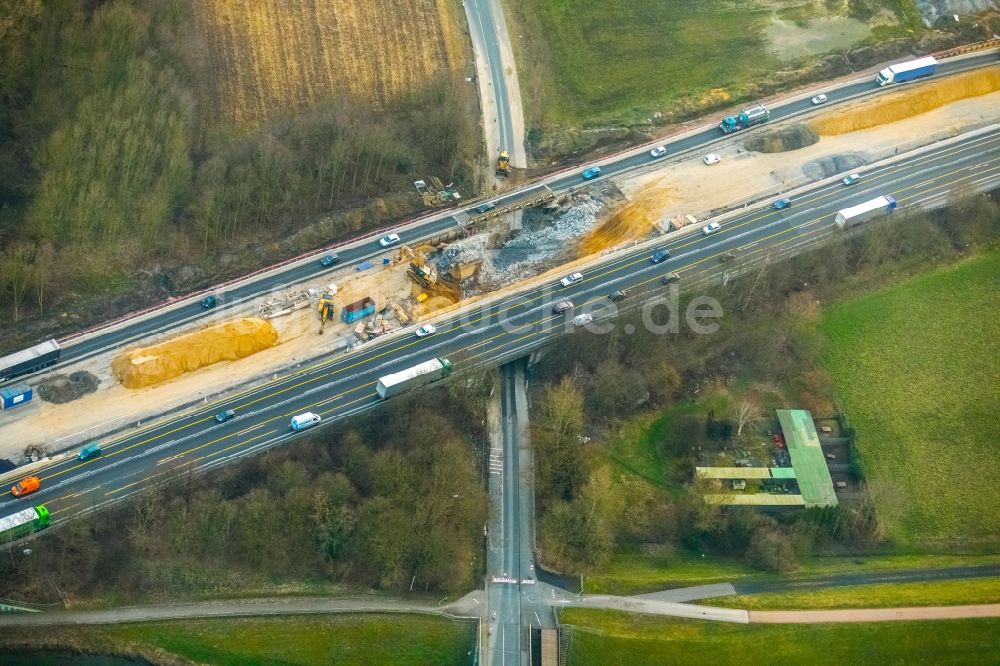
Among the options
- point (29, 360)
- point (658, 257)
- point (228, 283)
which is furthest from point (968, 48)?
point (29, 360)

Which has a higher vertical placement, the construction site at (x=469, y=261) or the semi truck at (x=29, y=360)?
the construction site at (x=469, y=261)

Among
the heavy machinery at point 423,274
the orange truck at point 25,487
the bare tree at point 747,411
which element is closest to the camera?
the orange truck at point 25,487

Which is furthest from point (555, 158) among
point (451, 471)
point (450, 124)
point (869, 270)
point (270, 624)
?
point (270, 624)

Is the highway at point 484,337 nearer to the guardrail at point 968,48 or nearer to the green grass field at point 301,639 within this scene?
→ the green grass field at point 301,639

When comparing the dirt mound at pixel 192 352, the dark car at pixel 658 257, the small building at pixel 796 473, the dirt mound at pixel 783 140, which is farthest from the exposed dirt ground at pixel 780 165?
the dirt mound at pixel 192 352

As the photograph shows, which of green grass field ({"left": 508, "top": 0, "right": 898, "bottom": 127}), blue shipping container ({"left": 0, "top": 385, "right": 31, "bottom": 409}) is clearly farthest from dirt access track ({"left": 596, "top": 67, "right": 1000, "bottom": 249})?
blue shipping container ({"left": 0, "top": 385, "right": 31, "bottom": 409})

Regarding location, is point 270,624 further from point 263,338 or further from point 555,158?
point 555,158
